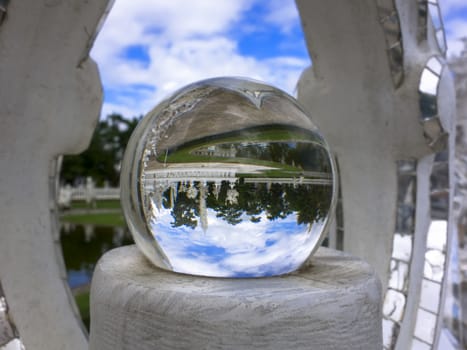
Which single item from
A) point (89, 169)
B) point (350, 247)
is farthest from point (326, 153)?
point (89, 169)

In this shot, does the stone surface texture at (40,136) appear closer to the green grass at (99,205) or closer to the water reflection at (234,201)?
the water reflection at (234,201)

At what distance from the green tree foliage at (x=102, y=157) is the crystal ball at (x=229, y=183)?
18.8 meters

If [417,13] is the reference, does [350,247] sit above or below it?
below

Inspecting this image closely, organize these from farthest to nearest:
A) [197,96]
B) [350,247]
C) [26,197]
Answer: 1. [350,247]
2. [26,197]
3. [197,96]

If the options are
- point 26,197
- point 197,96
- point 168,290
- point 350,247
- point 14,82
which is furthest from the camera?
point 350,247

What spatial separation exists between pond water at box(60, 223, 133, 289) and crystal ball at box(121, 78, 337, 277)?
247 inches

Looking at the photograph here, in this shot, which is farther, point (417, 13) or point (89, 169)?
point (89, 169)

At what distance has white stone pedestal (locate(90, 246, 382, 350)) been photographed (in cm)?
139

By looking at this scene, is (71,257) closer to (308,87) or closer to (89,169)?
(308,87)

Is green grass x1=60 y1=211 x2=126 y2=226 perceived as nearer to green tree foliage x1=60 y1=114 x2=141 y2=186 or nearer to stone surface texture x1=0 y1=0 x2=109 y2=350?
green tree foliage x1=60 y1=114 x2=141 y2=186

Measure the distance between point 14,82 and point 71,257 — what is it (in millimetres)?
7476

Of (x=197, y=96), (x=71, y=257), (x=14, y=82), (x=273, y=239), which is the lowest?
(x=71, y=257)

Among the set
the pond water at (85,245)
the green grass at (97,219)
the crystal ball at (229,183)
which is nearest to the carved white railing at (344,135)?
the crystal ball at (229,183)

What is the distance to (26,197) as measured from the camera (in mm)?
2592
